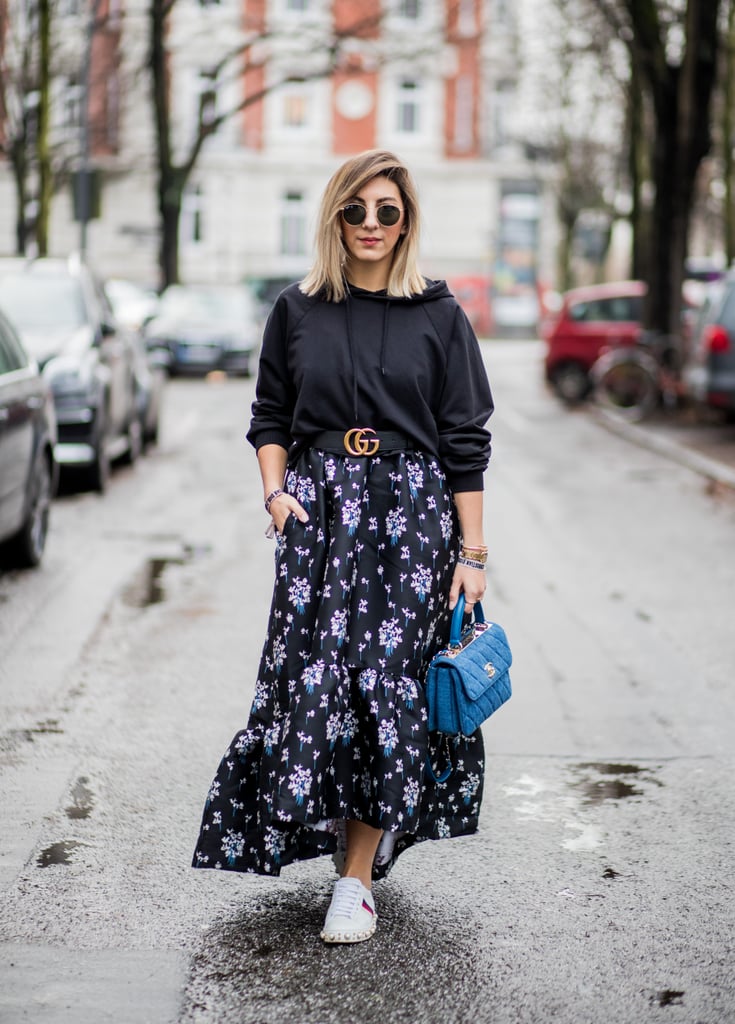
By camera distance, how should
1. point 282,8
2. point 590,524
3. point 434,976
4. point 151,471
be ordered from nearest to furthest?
point 434,976, point 590,524, point 151,471, point 282,8

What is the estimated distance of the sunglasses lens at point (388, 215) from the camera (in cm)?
396

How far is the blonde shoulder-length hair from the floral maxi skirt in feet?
1.31

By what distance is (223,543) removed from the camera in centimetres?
1048

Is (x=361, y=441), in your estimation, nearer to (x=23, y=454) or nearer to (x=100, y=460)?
(x=23, y=454)

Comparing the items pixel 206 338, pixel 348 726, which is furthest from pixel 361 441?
pixel 206 338

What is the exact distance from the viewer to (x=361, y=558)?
392 cm

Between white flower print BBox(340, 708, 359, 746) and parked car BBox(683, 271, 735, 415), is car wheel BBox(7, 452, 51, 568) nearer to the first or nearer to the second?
white flower print BBox(340, 708, 359, 746)

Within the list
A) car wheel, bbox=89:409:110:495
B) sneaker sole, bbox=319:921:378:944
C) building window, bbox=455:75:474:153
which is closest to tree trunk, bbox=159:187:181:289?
car wheel, bbox=89:409:110:495

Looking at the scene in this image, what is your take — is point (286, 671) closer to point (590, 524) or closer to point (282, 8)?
point (590, 524)

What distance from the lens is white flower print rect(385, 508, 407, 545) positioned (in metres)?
3.92

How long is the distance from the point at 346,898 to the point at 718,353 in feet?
47.2

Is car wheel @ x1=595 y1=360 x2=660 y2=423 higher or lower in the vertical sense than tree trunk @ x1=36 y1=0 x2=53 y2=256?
lower

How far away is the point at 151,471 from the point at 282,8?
142 feet

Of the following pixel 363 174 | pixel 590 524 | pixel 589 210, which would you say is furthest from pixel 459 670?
pixel 589 210
